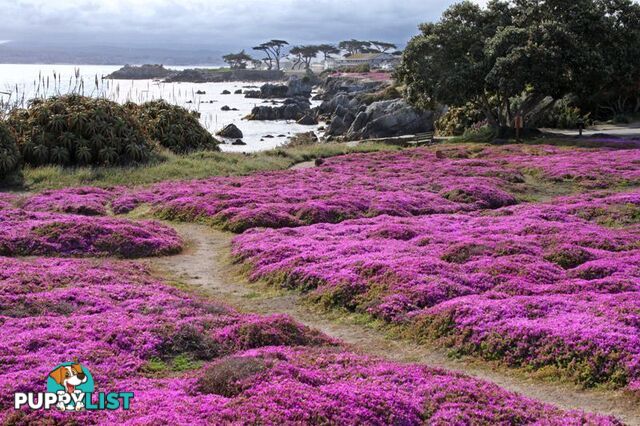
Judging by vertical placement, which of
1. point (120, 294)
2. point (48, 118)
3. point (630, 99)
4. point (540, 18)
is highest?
point (540, 18)

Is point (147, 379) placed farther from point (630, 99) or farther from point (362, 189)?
point (630, 99)

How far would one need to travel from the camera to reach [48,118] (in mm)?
34062

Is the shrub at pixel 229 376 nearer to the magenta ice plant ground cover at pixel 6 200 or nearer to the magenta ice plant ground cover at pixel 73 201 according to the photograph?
the magenta ice plant ground cover at pixel 73 201

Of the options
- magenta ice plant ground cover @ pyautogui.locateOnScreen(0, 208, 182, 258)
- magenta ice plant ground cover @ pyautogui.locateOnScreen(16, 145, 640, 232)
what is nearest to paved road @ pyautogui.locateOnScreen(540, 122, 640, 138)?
magenta ice plant ground cover @ pyautogui.locateOnScreen(16, 145, 640, 232)

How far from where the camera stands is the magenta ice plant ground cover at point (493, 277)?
33.9 feet

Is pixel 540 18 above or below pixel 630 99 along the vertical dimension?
above

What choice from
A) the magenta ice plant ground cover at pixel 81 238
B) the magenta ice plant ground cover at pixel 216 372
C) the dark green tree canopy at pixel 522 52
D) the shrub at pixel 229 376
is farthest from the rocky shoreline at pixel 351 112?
the shrub at pixel 229 376

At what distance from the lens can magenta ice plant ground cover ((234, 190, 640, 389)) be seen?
10.3m

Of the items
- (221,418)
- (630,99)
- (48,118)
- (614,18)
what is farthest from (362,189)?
(630,99)

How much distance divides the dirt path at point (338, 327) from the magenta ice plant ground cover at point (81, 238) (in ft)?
2.79

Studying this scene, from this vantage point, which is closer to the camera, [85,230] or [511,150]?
[85,230]

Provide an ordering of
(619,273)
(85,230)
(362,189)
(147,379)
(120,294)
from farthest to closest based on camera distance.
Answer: (362,189) → (85,230) → (619,273) → (120,294) → (147,379)

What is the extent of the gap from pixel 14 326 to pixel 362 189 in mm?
17892

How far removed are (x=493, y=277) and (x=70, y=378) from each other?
898 cm
